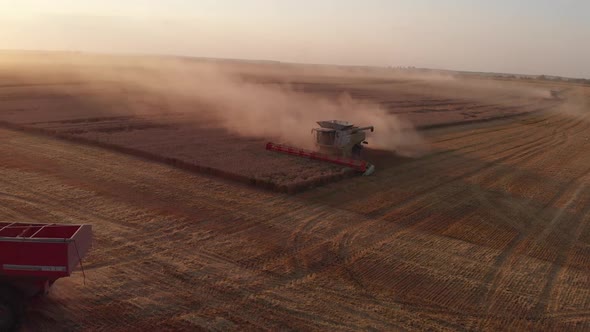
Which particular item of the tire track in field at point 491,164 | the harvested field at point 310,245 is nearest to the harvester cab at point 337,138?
the harvested field at point 310,245

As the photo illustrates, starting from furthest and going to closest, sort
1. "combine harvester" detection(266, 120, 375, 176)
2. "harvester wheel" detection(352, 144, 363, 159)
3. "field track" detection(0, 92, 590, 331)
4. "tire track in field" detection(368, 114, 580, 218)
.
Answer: "harvester wheel" detection(352, 144, 363, 159)
"combine harvester" detection(266, 120, 375, 176)
"tire track in field" detection(368, 114, 580, 218)
"field track" detection(0, 92, 590, 331)

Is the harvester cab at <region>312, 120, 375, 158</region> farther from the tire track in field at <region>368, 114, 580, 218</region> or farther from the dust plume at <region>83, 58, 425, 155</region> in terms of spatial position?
the tire track in field at <region>368, 114, 580, 218</region>

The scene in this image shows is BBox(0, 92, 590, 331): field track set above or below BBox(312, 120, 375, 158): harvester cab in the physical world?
below

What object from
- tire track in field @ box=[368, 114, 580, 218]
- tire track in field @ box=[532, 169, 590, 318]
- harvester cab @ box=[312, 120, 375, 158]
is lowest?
tire track in field @ box=[532, 169, 590, 318]

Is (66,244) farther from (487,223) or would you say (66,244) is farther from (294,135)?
(294,135)

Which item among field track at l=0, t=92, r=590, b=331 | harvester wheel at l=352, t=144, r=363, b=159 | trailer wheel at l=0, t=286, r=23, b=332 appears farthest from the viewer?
harvester wheel at l=352, t=144, r=363, b=159

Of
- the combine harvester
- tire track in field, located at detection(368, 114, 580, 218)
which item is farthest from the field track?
the combine harvester
